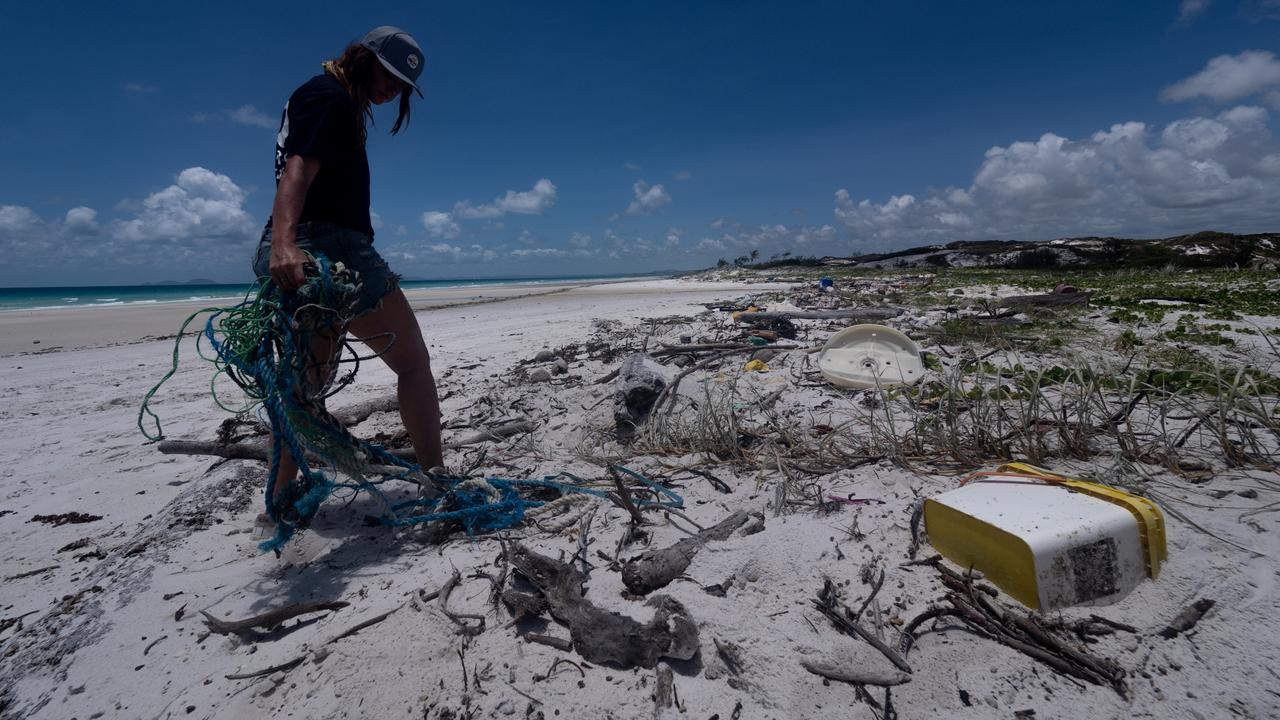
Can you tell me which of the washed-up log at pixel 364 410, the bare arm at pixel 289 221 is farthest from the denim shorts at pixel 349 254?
the washed-up log at pixel 364 410

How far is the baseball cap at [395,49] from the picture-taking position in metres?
2.10

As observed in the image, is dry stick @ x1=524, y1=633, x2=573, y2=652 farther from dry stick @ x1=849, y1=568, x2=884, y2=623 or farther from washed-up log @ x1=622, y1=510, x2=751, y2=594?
dry stick @ x1=849, y1=568, x2=884, y2=623

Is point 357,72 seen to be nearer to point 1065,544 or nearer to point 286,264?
point 286,264

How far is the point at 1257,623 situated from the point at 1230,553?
0.28m

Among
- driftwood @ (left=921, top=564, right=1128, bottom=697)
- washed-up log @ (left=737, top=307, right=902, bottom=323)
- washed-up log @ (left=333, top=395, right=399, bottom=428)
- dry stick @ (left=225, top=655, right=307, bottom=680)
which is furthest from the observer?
washed-up log @ (left=737, top=307, right=902, bottom=323)

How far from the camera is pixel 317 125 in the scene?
6.38ft

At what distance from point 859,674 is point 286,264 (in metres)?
2.21

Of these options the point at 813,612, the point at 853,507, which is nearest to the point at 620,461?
the point at 853,507

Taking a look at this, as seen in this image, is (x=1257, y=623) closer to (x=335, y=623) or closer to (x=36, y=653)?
(x=335, y=623)

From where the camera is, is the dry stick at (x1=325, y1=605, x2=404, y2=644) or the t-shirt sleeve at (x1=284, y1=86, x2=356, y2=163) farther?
the t-shirt sleeve at (x1=284, y1=86, x2=356, y2=163)

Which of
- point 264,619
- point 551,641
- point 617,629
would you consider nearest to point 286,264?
point 264,619

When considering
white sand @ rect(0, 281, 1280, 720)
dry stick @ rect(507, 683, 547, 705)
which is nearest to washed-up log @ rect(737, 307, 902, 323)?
white sand @ rect(0, 281, 1280, 720)

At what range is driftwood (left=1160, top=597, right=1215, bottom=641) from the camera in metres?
1.26

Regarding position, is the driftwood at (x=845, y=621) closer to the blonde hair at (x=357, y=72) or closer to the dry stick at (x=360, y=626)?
the dry stick at (x=360, y=626)
